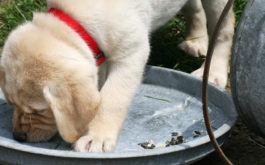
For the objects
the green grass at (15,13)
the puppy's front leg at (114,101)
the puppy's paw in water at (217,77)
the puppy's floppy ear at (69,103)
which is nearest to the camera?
the puppy's floppy ear at (69,103)

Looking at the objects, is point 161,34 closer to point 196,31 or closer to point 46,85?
point 196,31

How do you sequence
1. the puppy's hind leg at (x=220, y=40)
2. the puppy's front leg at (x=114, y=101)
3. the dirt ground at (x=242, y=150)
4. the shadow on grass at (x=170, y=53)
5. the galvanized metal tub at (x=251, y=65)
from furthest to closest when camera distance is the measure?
the shadow on grass at (x=170, y=53) → the puppy's hind leg at (x=220, y=40) → the dirt ground at (x=242, y=150) → the puppy's front leg at (x=114, y=101) → the galvanized metal tub at (x=251, y=65)

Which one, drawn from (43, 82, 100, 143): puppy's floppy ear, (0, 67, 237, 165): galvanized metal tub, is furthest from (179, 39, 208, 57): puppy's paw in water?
(43, 82, 100, 143): puppy's floppy ear

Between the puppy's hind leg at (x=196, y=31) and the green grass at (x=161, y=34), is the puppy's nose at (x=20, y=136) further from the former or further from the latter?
the puppy's hind leg at (x=196, y=31)

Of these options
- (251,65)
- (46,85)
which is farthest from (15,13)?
(251,65)

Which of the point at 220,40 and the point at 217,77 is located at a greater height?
the point at 220,40

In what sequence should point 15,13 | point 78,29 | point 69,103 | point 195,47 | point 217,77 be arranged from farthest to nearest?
point 15,13 < point 195,47 < point 217,77 < point 78,29 < point 69,103

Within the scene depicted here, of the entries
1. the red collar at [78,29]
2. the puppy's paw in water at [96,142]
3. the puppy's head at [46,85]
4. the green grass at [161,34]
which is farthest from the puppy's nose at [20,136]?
the green grass at [161,34]
